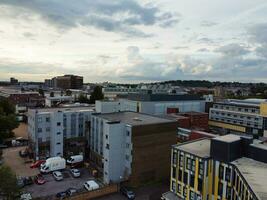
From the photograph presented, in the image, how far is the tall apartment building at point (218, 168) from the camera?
24823mm

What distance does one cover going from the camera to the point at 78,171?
40219 millimetres

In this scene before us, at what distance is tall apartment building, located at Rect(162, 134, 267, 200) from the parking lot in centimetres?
1389

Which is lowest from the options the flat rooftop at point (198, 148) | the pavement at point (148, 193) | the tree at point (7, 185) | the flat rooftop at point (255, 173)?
the pavement at point (148, 193)

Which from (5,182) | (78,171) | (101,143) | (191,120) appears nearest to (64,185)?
(78,171)

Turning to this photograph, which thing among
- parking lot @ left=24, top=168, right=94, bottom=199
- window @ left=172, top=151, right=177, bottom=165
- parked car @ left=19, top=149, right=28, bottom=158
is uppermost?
window @ left=172, top=151, right=177, bottom=165

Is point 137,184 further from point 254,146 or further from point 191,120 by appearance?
point 191,120

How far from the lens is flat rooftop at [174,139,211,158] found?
29.6 meters

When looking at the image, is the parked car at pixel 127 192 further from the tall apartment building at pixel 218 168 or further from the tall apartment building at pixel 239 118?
the tall apartment building at pixel 239 118

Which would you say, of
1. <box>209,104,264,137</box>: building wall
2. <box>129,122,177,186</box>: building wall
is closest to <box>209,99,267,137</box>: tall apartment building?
<box>209,104,264,137</box>: building wall

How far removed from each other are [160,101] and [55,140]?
43144 millimetres

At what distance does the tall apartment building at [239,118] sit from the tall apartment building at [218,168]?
143 feet

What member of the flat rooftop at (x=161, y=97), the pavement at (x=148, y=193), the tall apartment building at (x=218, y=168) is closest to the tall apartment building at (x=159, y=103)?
the flat rooftop at (x=161, y=97)

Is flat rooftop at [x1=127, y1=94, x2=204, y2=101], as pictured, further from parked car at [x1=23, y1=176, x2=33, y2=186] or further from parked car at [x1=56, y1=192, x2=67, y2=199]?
parked car at [x1=56, y1=192, x2=67, y2=199]

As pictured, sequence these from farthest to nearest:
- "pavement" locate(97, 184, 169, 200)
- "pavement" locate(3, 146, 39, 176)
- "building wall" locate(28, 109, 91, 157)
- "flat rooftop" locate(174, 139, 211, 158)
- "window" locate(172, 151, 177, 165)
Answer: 1. "building wall" locate(28, 109, 91, 157)
2. "pavement" locate(3, 146, 39, 176)
3. "pavement" locate(97, 184, 169, 200)
4. "window" locate(172, 151, 177, 165)
5. "flat rooftop" locate(174, 139, 211, 158)
